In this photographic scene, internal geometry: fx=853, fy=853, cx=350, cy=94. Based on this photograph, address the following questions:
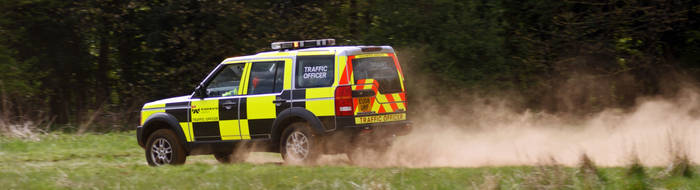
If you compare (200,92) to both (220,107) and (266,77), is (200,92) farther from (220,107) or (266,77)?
(266,77)

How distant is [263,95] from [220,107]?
72 cm

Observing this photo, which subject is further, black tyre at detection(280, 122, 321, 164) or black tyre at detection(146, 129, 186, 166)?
black tyre at detection(146, 129, 186, 166)

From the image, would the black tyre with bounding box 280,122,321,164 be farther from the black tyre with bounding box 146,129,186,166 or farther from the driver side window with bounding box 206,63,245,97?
the black tyre with bounding box 146,129,186,166

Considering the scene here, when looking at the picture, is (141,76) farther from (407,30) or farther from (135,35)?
(407,30)

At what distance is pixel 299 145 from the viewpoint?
10.7 metres

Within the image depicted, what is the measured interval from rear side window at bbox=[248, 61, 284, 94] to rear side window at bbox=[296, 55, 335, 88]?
0.98 ft

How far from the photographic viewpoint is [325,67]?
10.5 metres

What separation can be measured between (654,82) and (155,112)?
33.1 ft

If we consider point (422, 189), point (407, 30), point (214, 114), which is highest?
point (407, 30)

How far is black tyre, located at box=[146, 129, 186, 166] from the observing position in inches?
464

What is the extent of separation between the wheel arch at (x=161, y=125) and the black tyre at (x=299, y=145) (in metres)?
1.74

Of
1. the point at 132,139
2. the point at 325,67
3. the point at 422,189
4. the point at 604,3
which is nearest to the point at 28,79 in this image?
the point at 132,139

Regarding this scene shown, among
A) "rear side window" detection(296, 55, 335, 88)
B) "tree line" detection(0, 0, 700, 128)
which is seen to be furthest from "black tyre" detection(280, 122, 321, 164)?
"tree line" detection(0, 0, 700, 128)

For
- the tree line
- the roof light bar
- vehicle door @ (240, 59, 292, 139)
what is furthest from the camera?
the tree line
